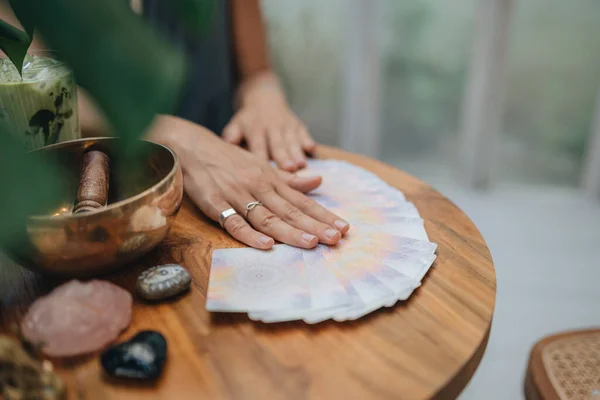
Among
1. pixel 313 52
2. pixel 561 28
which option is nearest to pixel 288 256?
pixel 313 52

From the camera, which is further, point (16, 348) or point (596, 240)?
point (596, 240)

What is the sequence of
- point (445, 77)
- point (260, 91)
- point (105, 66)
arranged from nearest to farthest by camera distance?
1. point (105, 66)
2. point (260, 91)
3. point (445, 77)

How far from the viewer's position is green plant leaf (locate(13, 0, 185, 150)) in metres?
0.21

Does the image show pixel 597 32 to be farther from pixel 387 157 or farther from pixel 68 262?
→ pixel 68 262

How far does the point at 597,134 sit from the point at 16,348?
2.07 m

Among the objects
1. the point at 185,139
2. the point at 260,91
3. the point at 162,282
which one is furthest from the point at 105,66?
the point at 260,91

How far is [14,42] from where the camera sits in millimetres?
414

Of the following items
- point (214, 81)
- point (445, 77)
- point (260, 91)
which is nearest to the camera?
point (260, 91)

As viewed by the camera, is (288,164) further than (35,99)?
Yes

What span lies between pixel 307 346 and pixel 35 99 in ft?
1.57

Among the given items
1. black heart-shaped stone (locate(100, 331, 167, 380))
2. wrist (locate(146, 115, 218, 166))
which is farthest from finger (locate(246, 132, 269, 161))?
black heart-shaped stone (locate(100, 331, 167, 380))

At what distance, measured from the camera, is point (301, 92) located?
7.42 ft

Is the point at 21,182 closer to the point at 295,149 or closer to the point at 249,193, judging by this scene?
the point at 249,193

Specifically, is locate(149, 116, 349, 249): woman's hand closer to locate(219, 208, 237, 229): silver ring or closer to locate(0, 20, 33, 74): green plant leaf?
locate(219, 208, 237, 229): silver ring
